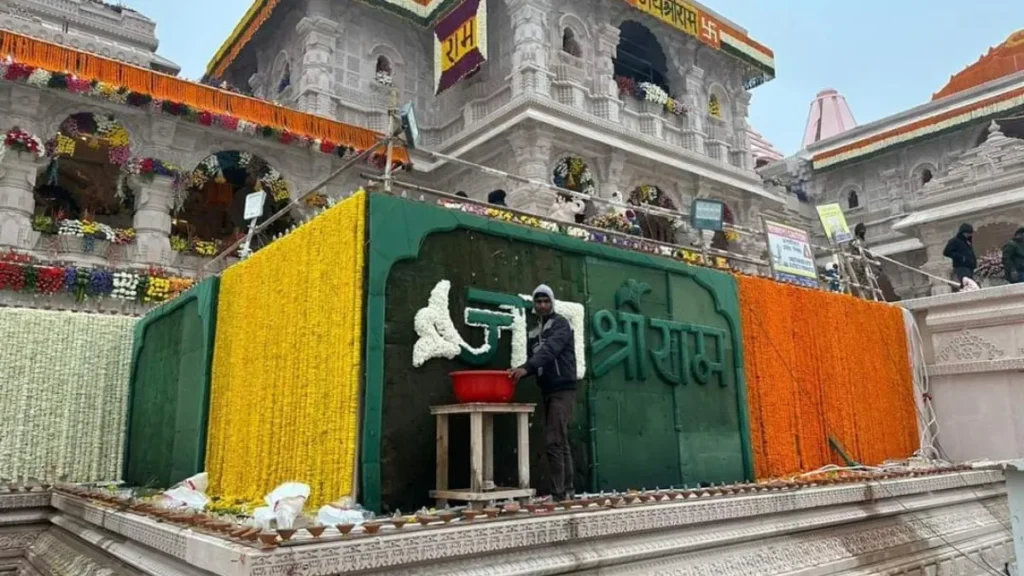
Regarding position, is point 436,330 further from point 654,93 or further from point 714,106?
point 714,106

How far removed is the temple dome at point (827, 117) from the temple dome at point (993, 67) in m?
8.66

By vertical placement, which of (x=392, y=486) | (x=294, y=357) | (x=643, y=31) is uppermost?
(x=643, y=31)

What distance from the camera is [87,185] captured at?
1850cm

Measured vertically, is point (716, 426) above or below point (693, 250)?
below

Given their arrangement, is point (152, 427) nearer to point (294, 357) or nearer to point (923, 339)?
point (294, 357)

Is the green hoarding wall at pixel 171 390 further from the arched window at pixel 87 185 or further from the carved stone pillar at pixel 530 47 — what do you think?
the carved stone pillar at pixel 530 47

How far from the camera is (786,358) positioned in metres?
7.64

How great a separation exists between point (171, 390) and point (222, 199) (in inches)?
526

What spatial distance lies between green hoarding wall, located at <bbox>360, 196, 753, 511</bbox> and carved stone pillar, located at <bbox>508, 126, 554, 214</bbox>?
28.7 ft

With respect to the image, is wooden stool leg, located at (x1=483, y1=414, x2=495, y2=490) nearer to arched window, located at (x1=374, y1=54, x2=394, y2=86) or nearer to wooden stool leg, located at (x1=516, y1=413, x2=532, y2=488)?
wooden stool leg, located at (x1=516, y1=413, x2=532, y2=488)

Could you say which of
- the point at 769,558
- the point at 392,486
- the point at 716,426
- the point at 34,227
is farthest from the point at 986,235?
the point at 34,227

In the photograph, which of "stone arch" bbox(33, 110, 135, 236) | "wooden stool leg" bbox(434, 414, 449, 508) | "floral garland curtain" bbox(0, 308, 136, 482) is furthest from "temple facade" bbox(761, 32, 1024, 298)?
"stone arch" bbox(33, 110, 135, 236)

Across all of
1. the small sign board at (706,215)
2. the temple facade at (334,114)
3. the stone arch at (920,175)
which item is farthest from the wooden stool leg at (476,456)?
the stone arch at (920,175)

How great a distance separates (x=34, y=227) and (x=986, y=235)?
23449 mm
